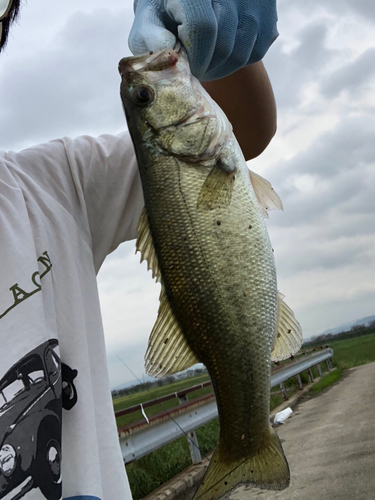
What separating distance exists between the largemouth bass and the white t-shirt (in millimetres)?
260

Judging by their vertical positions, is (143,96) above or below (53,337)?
above

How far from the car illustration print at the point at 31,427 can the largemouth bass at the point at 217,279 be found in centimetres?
40

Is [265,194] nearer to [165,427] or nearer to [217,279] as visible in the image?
[217,279]

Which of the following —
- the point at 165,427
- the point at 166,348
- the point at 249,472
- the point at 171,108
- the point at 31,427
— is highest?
the point at 171,108

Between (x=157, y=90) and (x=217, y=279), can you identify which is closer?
(x=217, y=279)

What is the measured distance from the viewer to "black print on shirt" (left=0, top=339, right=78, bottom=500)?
143 centimetres

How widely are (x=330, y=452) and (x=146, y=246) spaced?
16.0 ft

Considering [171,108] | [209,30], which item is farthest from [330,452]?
[209,30]

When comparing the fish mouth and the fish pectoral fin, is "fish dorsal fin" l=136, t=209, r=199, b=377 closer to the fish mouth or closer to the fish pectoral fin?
the fish pectoral fin

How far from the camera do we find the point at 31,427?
4.90 feet

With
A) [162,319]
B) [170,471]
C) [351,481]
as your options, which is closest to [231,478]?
[162,319]

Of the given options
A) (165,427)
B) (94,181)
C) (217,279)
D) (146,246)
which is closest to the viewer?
(217,279)

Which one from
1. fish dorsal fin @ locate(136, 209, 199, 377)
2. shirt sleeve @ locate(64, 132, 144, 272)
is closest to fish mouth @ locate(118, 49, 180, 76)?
shirt sleeve @ locate(64, 132, 144, 272)

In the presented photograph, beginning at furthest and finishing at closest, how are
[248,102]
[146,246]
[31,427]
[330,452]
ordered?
1. [330,452]
2. [248,102]
3. [146,246]
4. [31,427]
